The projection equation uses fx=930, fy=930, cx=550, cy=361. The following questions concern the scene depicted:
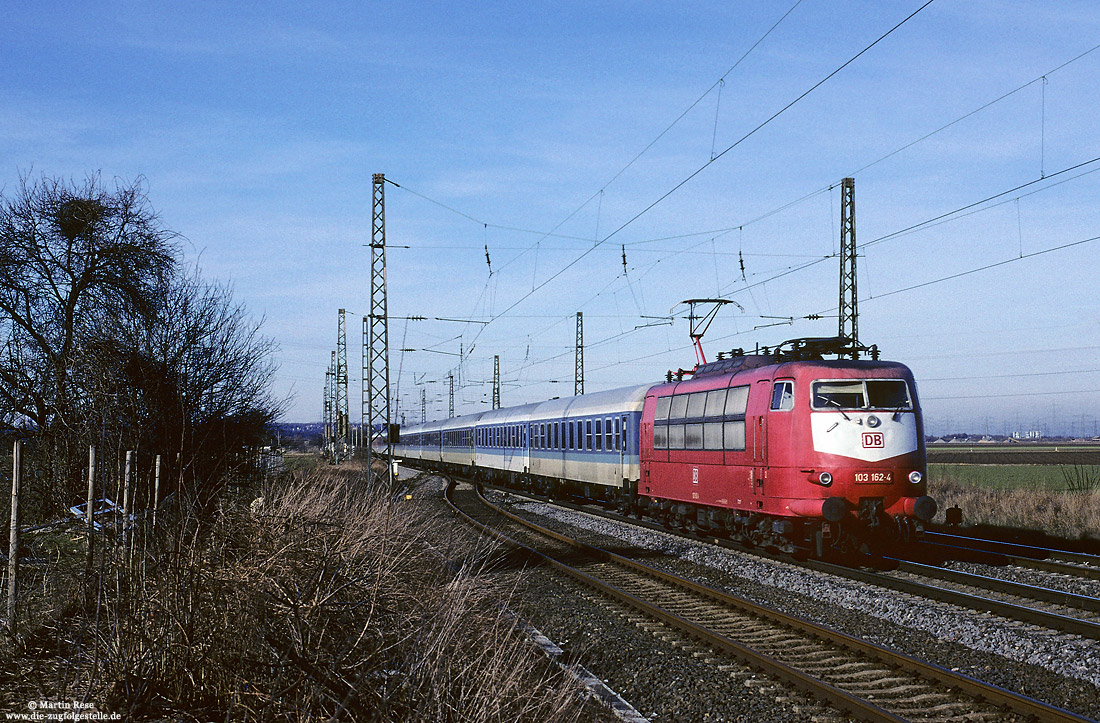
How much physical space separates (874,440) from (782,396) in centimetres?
151

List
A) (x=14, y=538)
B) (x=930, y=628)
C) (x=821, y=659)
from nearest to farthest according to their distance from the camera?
1. (x=14, y=538)
2. (x=821, y=659)
3. (x=930, y=628)

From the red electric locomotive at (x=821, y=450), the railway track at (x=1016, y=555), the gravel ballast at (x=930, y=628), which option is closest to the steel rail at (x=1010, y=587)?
the red electric locomotive at (x=821, y=450)

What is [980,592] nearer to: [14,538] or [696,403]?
[696,403]

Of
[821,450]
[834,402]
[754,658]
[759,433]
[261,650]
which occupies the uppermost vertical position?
[834,402]

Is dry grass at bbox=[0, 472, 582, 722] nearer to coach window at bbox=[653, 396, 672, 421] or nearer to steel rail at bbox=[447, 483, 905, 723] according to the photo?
steel rail at bbox=[447, 483, 905, 723]

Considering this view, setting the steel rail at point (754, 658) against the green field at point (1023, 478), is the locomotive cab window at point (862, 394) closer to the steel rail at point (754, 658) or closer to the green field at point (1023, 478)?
the steel rail at point (754, 658)

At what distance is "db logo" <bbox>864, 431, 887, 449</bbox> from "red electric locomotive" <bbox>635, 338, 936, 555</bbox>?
2 centimetres

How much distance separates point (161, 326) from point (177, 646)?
13.8m

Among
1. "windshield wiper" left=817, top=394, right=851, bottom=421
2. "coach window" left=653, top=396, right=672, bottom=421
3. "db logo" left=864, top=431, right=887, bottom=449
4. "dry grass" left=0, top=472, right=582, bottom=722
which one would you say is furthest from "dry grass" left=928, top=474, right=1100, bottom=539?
"dry grass" left=0, top=472, right=582, bottom=722

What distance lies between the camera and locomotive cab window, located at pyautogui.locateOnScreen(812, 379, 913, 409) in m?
14.2

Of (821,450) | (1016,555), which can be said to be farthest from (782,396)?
(1016,555)

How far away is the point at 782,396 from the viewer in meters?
14.5

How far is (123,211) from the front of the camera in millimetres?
20547

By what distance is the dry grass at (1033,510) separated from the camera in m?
19.4
